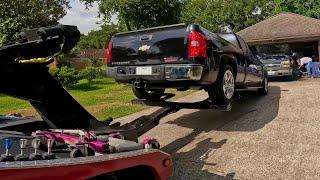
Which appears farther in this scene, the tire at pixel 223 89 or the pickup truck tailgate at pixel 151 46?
the tire at pixel 223 89

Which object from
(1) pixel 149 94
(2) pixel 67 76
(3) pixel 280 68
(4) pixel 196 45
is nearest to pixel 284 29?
(3) pixel 280 68

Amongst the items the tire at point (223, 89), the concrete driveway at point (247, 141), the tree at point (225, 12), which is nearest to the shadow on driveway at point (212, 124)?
the concrete driveway at point (247, 141)

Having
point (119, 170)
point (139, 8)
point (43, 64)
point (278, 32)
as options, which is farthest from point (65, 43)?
point (139, 8)

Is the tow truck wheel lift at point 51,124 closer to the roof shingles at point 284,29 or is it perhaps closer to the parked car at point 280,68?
the parked car at point 280,68

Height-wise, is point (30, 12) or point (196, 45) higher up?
point (30, 12)

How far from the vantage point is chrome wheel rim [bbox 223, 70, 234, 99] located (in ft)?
24.3

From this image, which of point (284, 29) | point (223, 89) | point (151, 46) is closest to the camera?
point (151, 46)

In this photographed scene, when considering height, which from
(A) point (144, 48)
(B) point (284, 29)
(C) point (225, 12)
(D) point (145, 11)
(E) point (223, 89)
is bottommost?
(E) point (223, 89)

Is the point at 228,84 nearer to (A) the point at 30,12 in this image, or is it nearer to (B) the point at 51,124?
(B) the point at 51,124

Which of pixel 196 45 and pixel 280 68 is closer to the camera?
pixel 196 45

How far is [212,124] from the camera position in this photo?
7.92 m

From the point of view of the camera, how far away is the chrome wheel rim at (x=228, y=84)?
742cm

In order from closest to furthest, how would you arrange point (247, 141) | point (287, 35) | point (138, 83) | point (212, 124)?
point (247, 141)
point (138, 83)
point (212, 124)
point (287, 35)

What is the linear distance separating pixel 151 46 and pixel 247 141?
2.18 metres
